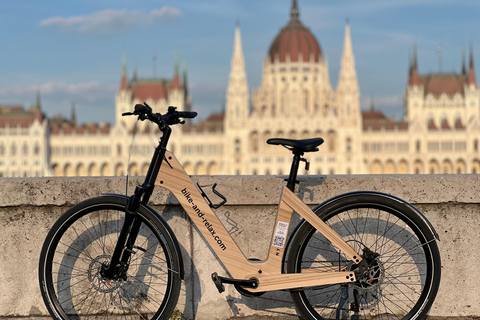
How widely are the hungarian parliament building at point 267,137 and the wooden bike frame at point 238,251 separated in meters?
86.1

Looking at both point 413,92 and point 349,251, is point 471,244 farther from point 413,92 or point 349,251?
point 413,92

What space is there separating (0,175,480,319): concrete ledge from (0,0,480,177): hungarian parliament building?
280 ft

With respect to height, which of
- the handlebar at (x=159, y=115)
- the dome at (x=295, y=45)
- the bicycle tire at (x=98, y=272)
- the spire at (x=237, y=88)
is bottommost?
the bicycle tire at (x=98, y=272)

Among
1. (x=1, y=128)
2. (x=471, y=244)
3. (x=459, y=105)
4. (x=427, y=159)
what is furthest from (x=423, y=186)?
(x=459, y=105)

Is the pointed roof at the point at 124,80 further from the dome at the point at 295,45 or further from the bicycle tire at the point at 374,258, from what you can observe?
the bicycle tire at the point at 374,258

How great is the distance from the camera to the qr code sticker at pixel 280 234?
4605 millimetres

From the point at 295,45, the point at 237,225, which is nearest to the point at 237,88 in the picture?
the point at 295,45

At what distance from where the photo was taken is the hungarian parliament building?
95.1 m

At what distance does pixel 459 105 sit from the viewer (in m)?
110

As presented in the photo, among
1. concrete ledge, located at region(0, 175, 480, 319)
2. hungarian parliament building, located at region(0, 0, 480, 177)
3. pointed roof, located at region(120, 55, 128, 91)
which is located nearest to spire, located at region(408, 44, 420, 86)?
hungarian parliament building, located at region(0, 0, 480, 177)

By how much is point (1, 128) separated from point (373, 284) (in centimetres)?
10239

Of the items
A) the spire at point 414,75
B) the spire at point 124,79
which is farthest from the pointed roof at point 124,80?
the spire at point 414,75

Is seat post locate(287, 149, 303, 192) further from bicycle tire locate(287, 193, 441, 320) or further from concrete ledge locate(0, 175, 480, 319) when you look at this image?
concrete ledge locate(0, 175, 480, 319)

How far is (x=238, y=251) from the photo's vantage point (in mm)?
4676
